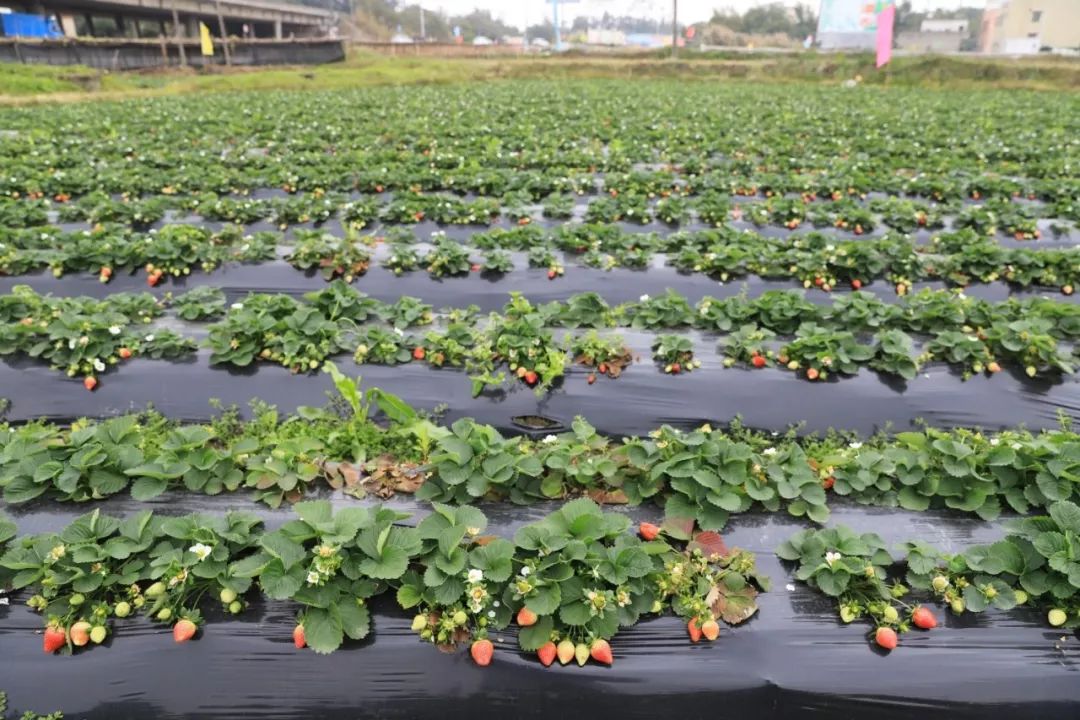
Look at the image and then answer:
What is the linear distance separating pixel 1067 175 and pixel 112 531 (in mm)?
15206

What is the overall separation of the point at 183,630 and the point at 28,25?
166 ft

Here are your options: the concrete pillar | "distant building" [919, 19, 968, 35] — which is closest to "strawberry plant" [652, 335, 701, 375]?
the concrete pillar

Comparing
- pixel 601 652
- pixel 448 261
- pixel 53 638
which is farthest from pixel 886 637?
pixel 448 261

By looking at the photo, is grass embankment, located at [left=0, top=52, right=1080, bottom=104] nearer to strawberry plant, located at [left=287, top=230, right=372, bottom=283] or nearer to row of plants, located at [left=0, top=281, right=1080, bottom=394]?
strawberry plant, located at [left=287, top=230, right=372, bottom=283]

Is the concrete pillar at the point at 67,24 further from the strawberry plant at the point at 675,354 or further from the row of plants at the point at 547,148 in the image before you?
the strawberry plant at the point at 675,354

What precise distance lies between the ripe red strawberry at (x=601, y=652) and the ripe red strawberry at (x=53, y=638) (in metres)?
2.24

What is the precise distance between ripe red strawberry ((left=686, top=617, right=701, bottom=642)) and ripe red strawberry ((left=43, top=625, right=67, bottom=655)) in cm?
267

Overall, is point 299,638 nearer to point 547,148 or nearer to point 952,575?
point 952,575

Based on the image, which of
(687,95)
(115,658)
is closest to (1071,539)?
(115,658)

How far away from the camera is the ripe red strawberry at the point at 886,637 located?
2768mm

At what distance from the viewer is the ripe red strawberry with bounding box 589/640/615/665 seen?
8.89 ft

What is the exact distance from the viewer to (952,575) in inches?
120

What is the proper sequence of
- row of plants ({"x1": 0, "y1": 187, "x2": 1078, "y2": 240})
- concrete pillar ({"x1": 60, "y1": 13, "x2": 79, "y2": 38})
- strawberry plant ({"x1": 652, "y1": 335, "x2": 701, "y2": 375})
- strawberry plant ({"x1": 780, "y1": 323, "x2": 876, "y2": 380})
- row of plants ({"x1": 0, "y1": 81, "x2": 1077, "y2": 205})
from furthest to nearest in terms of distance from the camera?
concrete pillar ({"x1": 60, "y1": 13, "x2": 79, "y2": 38}), row of plants ({"x1": 0, "y1": 81, "x2": 1077, "y2": 205}), row of plants ({"x1": 0, "y1": 187, "x2": 1078, "y2": 240}), strawberry plant ({"x1": 652, "y1": 335, "x2": 701, "y2": 375}), strawberry plant ({"x1": 780, "y1": 323, "x2": 876, "y2": 380})

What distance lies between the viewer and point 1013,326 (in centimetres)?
498
